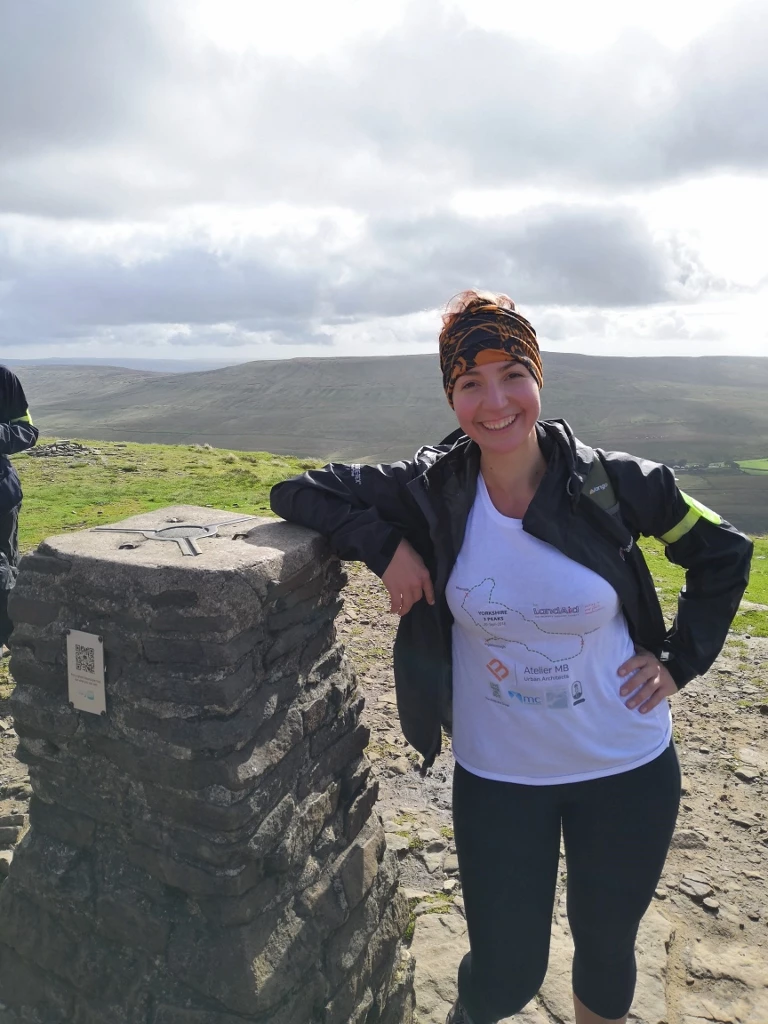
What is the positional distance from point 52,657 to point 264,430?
430 feet

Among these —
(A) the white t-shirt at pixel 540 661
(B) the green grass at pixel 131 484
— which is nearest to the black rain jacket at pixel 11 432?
(A) the white t-shirt at pixel 540 661

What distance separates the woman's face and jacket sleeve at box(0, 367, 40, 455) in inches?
162

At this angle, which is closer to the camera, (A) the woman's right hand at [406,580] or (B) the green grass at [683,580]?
(A) the woman's right hand at [406,580]

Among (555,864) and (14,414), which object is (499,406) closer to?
(555,864)

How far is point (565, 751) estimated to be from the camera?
9.18 ft

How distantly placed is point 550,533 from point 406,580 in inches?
24.5

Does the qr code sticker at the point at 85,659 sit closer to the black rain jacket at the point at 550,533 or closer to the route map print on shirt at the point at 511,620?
the black rain jacket at the point at 550,533

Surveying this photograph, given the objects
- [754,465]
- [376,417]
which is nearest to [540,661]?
[754,465]

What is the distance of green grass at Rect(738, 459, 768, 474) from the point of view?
87650 millimetres

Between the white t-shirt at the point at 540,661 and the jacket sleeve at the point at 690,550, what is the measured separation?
0.34 meters

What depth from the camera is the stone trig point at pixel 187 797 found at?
9.45ft

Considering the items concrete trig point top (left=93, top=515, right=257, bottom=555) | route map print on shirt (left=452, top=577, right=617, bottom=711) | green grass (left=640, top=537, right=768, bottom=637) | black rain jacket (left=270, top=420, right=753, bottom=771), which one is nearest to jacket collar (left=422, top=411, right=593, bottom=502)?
black rain jacket (left=270, top=420, right=753, bottom=771)

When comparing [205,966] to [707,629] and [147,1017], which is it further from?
[707,629]

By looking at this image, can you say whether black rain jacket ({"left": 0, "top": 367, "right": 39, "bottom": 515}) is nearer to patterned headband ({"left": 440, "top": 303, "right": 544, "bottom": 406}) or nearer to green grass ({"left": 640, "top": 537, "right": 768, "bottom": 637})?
patterned headband ({"left": 440, "top": 303, "right": 544, "bottom": 406})
